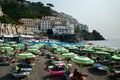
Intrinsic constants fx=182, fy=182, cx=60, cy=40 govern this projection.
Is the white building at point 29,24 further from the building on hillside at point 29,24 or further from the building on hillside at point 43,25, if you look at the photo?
the building on hillside at point 43,25

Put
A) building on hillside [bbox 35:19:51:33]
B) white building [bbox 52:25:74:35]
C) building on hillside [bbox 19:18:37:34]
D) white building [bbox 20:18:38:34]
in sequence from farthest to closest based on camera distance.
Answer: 1. building on hillside [bbox 35:19:51:33]
2. white building [bbox 52:25:74:35]
3. white building [bbox 20:18:38:34]
4. building on hillside [bbox 19:18:37:34]

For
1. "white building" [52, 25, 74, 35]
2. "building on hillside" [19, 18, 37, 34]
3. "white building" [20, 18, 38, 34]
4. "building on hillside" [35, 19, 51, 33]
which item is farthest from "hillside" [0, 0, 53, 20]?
"white building" [52, 25, 74, 35]

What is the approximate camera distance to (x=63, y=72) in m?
17.6

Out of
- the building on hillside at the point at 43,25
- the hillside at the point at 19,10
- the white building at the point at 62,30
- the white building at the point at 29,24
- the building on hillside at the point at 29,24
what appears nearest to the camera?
the building on hillside at the point at 29,24

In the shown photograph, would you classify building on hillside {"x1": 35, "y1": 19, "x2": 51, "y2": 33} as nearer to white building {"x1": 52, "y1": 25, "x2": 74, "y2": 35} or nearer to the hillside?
the hillside

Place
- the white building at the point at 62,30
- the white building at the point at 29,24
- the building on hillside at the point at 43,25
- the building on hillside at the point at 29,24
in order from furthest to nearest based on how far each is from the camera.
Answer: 1. the building on hillside at the point at 43,25
2. the white building at the point at 62,30
3. the white building at the point at 29,24
4. the building on hillside at the point at 29,24

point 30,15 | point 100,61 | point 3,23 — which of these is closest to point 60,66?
point 100,61

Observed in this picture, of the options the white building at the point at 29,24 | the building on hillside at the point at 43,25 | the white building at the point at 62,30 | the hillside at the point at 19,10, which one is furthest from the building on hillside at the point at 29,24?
the white building at the point at 62,30

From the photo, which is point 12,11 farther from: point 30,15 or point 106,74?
point 106,74

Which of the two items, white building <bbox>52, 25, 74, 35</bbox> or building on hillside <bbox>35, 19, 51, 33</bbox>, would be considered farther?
building on hillside <bbox>35, 19, 51, 33</bbox>

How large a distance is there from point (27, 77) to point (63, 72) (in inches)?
136

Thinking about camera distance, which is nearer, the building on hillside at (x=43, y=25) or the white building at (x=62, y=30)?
the white building at (x=62, y=30)

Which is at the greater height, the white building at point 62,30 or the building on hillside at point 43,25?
the building on hillside at point 43,25

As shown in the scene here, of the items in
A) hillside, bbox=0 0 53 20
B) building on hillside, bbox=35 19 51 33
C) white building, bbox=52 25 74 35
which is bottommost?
white building, bbox=52 25 74 35
